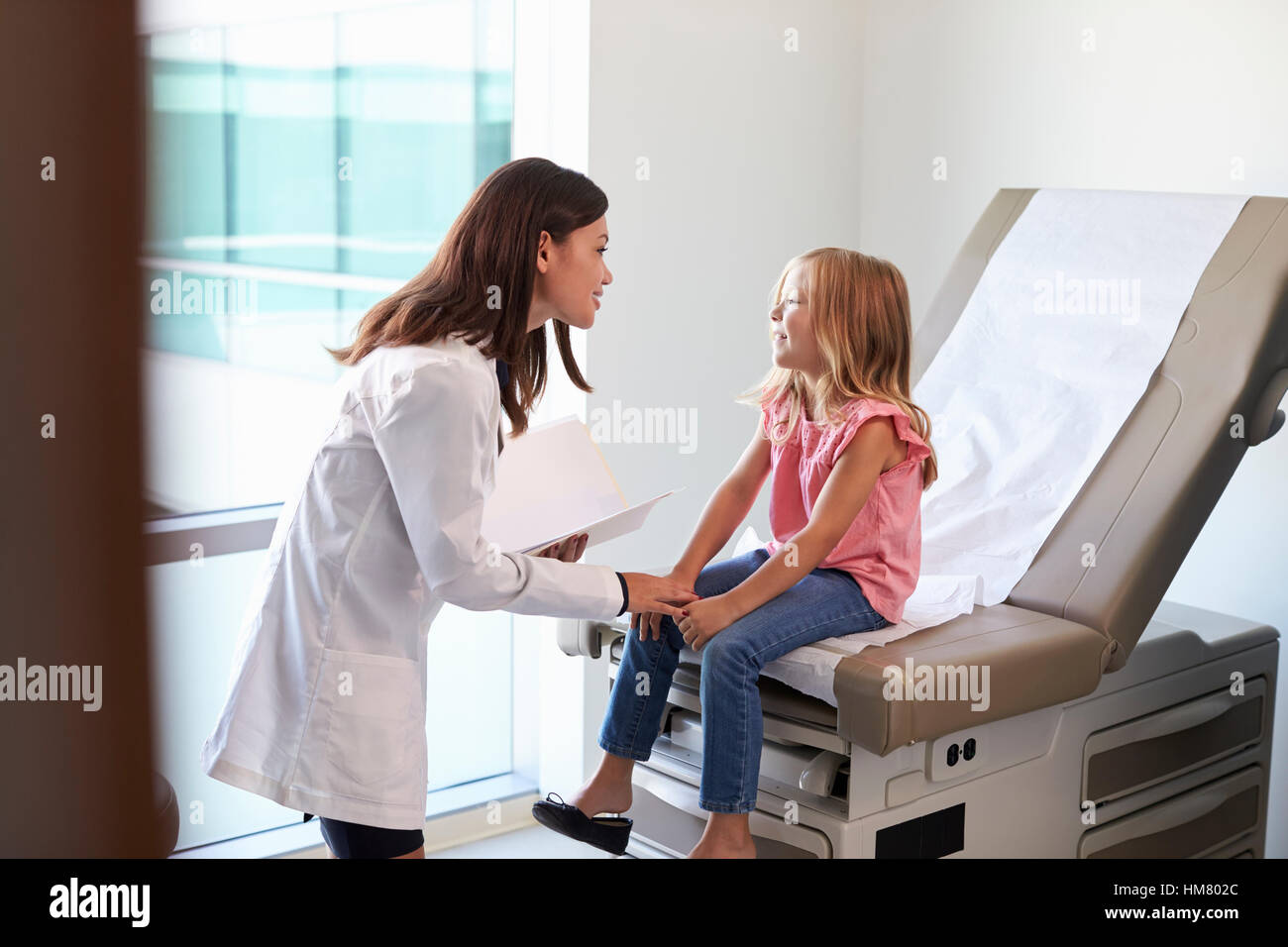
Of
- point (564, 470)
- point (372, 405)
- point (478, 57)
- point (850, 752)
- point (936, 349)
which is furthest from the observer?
point (478, 57)

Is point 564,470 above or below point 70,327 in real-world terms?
below

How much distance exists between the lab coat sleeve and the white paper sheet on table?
0.73 meters

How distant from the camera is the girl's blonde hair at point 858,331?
5.18 ft

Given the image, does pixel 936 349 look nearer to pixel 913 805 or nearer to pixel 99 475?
pixel 913 805

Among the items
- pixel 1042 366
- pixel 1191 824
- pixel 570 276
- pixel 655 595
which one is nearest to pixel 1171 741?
pixel 1191 824

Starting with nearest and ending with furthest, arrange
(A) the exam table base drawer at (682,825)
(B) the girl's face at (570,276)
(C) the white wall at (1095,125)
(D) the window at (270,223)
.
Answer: (B) the girl's face at (570,276), (A) the exam table base drawer at (682,825), (D) the window at (270,223), (C) the white wall at (1095,125)

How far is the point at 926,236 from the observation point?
285cm

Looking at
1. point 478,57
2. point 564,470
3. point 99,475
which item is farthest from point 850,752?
point 478,57

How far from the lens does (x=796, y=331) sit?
5.30 feet

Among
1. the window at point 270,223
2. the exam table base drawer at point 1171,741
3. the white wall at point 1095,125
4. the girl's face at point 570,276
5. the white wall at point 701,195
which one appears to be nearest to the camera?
the girl's face at point 570,276

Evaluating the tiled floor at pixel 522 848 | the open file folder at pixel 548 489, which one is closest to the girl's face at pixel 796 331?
the open file folder at pixel 548 489

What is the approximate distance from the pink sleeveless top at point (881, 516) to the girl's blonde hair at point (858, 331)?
0.9 inches

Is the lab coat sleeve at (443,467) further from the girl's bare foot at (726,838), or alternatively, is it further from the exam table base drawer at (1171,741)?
the exam table base drawer at (1171,741)

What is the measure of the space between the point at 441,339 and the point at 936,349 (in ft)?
3.63
